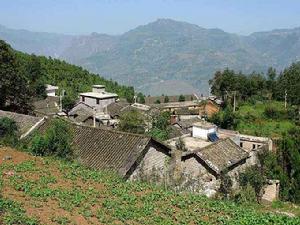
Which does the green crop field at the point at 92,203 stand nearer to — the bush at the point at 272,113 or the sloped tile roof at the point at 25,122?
the sloped tile roof at the point at 25,122

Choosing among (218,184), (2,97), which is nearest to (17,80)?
(2,97)

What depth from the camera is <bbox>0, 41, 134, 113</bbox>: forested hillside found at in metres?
43.2

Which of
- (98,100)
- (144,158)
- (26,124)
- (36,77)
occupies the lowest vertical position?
(98,100)

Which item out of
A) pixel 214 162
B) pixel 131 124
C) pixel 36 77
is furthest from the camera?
pixel 36 77

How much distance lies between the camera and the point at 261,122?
61156mm

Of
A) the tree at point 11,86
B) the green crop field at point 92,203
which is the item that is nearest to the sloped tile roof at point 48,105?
the tree at point 11,86

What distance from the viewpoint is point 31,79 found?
74938mm

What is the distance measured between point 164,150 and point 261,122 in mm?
41221

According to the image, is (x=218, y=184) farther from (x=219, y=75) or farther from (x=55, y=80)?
(x=55, y=80)

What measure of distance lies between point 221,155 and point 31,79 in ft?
172

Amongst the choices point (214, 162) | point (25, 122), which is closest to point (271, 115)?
point (214, 162)

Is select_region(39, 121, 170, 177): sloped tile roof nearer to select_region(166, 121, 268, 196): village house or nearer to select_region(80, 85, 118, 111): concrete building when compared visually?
select_region(166, 121, 268, 196): village house

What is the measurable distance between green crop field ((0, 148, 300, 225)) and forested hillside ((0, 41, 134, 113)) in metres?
29.0

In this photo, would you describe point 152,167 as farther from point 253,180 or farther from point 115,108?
point 115,108
